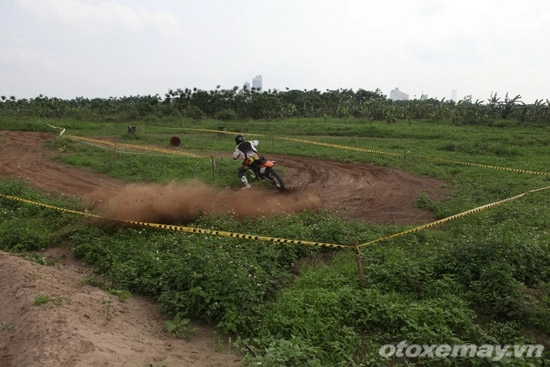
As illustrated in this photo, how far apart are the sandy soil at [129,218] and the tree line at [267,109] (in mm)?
22645

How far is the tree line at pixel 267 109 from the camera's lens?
35.6 meters

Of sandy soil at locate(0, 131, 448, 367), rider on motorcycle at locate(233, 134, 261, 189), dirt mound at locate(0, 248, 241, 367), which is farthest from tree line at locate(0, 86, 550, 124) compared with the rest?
dirt mound at locate(0, 248, 241, 367)

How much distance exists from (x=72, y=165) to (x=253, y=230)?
32.2 ft

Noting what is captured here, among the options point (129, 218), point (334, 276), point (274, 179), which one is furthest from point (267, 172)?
point (334, 276)

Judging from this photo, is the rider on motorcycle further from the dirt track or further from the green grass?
the green grass

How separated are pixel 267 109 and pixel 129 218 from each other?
117ft

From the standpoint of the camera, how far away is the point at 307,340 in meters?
4.57

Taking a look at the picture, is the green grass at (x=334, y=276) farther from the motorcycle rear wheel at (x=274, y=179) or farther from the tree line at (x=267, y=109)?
the tree line at (x=267, y=109)

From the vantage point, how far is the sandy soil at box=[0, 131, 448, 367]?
13.8 ft

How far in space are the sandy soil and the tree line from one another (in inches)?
892

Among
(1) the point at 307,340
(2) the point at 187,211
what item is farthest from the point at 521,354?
(2) the point at 187,211

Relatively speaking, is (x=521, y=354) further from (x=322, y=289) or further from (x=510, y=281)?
(x=322, y=289)

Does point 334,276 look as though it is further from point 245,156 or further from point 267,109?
point 267,109

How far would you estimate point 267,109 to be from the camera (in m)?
42.8
